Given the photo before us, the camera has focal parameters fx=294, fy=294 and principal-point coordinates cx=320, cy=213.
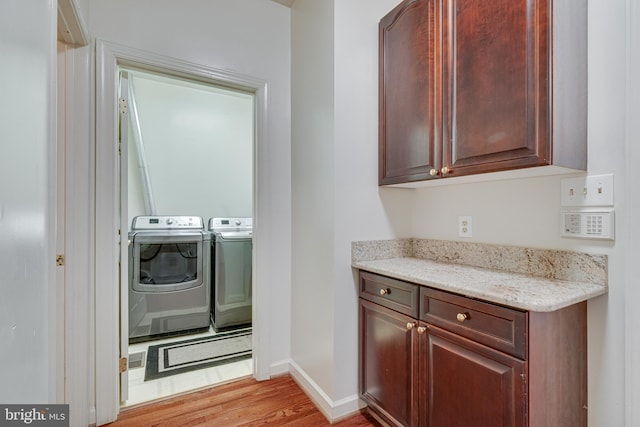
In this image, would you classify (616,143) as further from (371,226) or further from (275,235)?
(275,235)

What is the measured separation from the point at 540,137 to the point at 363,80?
3.22 feet

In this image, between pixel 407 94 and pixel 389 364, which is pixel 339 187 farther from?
pixel 389 364


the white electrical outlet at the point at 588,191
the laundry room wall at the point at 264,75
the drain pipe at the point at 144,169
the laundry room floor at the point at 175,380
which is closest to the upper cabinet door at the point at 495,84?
the white electrical outlet at the point at 588,191

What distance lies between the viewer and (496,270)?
1.40m

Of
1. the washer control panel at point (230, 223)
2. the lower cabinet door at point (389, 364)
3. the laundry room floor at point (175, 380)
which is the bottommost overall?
the laundry room floor at point (175, 380)

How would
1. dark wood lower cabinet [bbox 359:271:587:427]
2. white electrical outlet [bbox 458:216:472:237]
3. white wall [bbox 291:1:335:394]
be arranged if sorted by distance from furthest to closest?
white wall [bbox 291:1:335:394]
white electrical outlet [bbox 458:216:472:237]
dark wood lower cabinet [bbox 359:271:587:427]

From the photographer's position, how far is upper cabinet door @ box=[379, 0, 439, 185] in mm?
1415

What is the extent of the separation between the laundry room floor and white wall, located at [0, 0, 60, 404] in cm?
109

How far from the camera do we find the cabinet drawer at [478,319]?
3.08ft

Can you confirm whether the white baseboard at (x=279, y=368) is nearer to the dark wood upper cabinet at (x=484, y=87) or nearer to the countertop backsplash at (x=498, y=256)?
the countertop backsplash at (x=498, y=256)

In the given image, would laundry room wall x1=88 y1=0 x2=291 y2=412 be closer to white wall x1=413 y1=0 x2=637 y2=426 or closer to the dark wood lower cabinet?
the dark wood lower cabinet

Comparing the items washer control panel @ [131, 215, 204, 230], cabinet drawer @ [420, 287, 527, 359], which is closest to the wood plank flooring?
cabinet drawer @ [420, 287, 527, 359]

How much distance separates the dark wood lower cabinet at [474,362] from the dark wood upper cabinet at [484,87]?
0.56 m

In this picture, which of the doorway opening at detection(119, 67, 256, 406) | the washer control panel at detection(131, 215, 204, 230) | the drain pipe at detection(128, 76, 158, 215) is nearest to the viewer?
the doorway opening at detection(119, 67, 256, 406)
